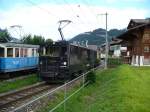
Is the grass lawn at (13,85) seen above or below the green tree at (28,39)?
below

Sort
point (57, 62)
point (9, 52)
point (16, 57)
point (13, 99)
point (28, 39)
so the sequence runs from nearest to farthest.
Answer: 1. point (13, 99)
2. point (57, 62)
3. point (9, 52)
4. point (16, 57)
5. point (28, 39)

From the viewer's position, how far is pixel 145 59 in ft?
197

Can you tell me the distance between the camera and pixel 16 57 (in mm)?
30938

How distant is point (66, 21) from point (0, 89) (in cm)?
1224

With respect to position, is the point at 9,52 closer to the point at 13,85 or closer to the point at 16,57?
the point at 16,57

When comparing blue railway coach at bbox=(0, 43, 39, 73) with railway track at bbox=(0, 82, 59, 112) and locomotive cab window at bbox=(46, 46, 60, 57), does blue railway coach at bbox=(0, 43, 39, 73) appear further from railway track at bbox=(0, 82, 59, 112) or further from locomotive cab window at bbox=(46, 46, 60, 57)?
railway track at bbox=(0, 82, 59, 112)

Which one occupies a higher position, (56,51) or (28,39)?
(28,39)

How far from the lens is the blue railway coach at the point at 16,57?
28.9m

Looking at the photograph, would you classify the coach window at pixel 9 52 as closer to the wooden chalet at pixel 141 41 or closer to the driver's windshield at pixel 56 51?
the driver's windshield at pixel 56 51

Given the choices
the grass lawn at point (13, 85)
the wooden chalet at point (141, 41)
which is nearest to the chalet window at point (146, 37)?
the wooden chalet at point (141, 41)

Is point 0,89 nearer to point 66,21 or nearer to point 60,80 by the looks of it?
point 60,80

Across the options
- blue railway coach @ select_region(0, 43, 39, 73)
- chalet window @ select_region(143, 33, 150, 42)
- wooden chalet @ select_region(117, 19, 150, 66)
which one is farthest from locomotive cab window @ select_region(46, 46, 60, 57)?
chalet window @ select_region(143, 33, 150, 42)

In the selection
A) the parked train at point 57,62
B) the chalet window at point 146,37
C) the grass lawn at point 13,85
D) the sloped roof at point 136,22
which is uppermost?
the sloped roof at point 136,22

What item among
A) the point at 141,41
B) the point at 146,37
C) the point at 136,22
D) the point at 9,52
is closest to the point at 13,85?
the point at 9,52
